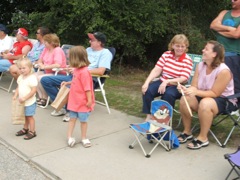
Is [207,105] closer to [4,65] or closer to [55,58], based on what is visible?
[55,58]

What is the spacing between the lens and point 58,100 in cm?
446

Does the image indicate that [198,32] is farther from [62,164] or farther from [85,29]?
[62,164]

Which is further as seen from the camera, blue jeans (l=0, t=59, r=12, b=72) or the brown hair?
blue jeans (l=0, t=59, r=12, b=72)

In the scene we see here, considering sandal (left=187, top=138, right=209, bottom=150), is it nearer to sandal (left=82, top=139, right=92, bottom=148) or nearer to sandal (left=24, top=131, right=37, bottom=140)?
sandal (left=82, top=139, right=92, bottom=148)

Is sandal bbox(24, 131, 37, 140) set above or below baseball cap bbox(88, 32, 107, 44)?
below

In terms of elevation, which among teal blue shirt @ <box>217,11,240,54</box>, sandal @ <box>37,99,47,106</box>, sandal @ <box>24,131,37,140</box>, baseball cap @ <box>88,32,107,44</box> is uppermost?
teal blue shirt @ <box>217,11,240,54</box>

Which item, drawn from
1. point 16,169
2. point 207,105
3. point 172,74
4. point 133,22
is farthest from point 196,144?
point 133,22

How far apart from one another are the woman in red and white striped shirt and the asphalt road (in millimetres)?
1620

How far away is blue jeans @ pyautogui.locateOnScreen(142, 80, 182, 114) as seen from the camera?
165 inches

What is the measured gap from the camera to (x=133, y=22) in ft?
26.5

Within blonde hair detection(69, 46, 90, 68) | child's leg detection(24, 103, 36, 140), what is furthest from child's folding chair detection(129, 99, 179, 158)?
child's leg detection(24, 103, 36, 140)

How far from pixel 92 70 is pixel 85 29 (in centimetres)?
355

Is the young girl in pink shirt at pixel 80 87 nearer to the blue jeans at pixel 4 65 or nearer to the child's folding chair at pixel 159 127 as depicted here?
the child's folding chair at pixel 159 127

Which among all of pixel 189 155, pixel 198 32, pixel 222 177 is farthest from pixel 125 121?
pixel 198 32
